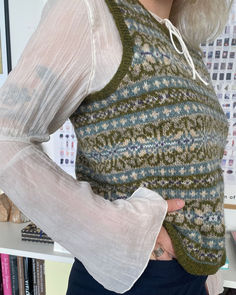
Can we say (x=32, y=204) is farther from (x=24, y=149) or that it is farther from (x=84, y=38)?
(x=84, y=38)

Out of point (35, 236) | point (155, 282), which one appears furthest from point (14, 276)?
point (155, 282)

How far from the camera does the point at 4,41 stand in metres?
1.23

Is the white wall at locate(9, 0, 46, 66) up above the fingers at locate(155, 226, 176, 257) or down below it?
above

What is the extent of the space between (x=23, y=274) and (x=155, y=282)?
895 millimetres

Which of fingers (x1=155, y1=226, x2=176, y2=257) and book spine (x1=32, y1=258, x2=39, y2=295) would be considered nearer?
fingers (x1=155, y1=226, x2=176, y2=257)

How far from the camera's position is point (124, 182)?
493mm

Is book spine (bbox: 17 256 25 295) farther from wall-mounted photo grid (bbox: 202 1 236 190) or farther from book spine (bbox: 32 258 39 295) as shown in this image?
wall-mounted photo grid (bbox: 202 1 236 190)

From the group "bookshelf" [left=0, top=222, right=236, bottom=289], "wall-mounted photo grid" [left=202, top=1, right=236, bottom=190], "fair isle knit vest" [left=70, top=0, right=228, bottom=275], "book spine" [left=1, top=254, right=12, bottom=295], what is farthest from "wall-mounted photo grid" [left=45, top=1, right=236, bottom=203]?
"book spine" [left=1, top=254, right=12, bottom=295]

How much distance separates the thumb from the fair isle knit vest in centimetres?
2

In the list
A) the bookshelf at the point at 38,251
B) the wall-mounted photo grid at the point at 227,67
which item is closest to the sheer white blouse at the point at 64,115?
the bookshelf at the point at 38,251

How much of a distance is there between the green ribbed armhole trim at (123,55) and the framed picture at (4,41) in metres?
0.94

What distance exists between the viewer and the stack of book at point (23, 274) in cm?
119

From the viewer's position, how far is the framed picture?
1.19 meters

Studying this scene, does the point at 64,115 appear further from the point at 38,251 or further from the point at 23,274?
the point at 23,274
